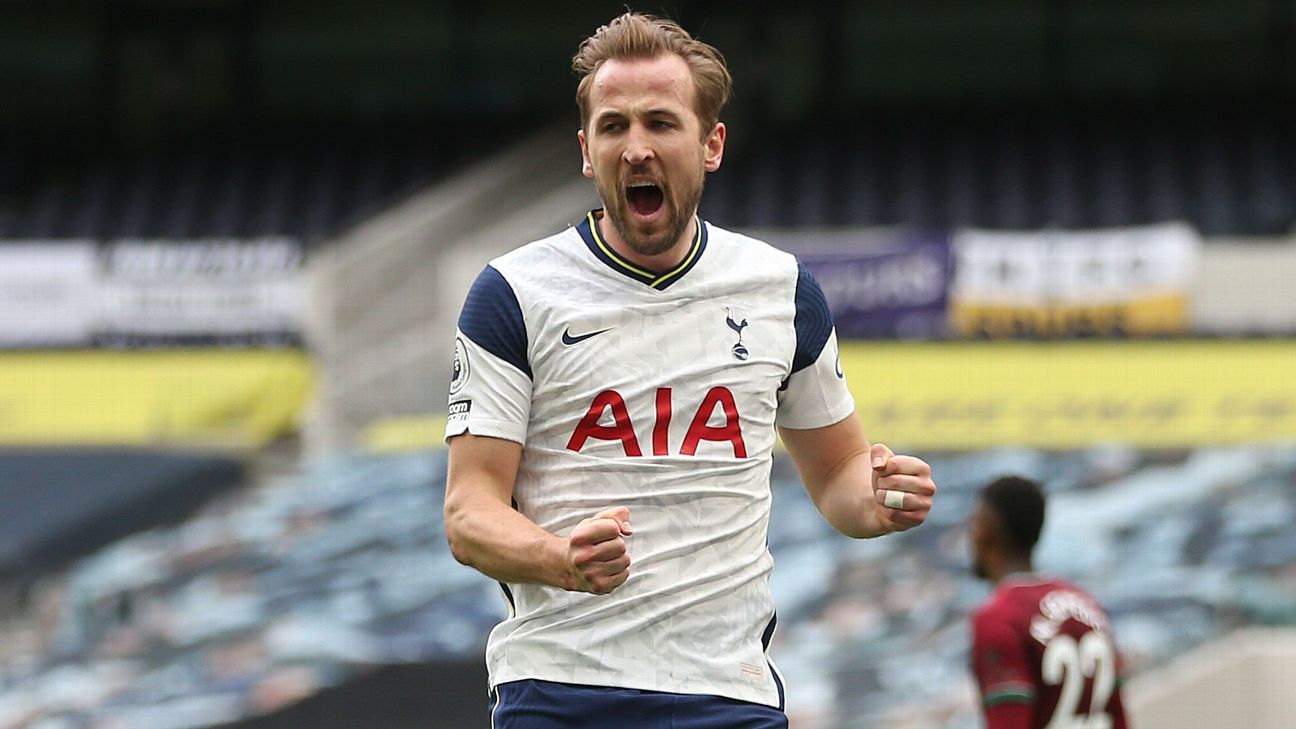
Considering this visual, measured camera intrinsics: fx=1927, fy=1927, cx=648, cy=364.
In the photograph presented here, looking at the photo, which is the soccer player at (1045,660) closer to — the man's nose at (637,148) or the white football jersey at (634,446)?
the white football jersey at (634,446)

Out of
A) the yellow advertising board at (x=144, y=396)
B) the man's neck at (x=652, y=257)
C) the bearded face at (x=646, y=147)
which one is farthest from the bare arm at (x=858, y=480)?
the yellow advertising board at (x=144, y=396)

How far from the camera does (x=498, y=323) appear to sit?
316 cm

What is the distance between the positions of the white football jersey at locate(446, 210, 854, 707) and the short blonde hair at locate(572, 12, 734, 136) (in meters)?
0.28

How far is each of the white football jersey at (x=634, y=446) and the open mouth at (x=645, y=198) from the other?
0.12m

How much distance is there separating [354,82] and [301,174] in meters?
1.75

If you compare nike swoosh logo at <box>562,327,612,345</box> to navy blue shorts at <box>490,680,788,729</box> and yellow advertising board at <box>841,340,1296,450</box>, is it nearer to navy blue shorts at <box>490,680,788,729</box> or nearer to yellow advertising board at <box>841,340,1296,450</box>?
navy blue shorts at <box>490,680,788,729</box>

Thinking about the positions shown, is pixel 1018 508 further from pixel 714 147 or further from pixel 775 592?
pixel 775 592

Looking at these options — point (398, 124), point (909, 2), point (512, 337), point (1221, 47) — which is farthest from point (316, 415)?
point (512, 337)

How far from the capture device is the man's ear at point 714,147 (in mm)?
3232

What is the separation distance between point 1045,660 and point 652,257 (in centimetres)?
220

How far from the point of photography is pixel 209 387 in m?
14.1

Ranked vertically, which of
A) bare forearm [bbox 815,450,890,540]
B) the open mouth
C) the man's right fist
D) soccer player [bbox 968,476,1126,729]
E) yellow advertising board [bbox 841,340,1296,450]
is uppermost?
yellow advertising board [bbox 841,340,1296,450]

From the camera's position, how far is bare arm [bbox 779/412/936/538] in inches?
122

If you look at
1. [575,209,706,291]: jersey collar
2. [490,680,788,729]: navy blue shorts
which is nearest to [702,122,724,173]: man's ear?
[575,209,706,291]: jersey collar
